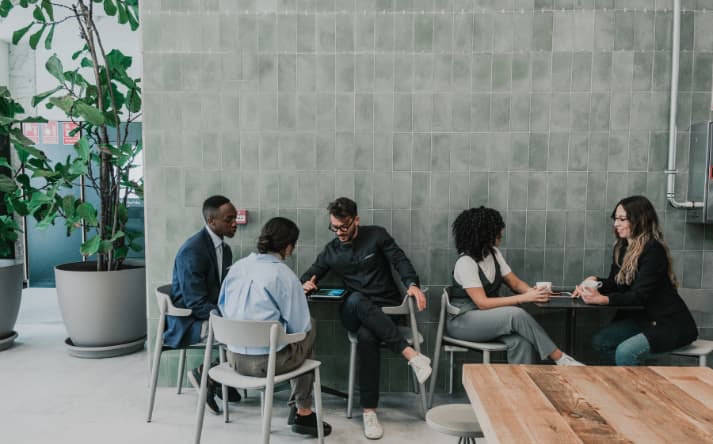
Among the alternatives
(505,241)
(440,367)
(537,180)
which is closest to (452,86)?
(537,180)

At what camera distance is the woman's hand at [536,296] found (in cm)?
314

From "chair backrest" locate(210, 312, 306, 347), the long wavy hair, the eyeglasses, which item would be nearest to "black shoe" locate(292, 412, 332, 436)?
"chair backrest" locate(210, 312, 306, 347)

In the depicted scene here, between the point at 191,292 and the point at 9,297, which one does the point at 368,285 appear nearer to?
the point at 191,292

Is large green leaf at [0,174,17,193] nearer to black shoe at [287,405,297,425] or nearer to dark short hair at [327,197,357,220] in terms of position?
dark short hair at [327,197,357,220]

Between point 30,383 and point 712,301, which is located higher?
point 712,301

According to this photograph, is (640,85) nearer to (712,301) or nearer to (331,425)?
(712,301)

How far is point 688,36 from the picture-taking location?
11.9 feet

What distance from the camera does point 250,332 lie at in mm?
2447

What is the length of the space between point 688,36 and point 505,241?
70.8 inches

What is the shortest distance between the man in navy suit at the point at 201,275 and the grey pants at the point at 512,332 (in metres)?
1.56

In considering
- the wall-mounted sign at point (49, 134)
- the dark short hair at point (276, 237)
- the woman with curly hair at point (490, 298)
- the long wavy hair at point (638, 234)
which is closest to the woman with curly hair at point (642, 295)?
the long wavy hair at point (638, 234)

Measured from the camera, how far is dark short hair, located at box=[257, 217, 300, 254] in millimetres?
2801

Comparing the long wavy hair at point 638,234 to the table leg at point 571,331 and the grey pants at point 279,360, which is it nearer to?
the table leg at point 571,331

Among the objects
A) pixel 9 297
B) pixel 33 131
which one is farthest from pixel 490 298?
pixel 33 131
